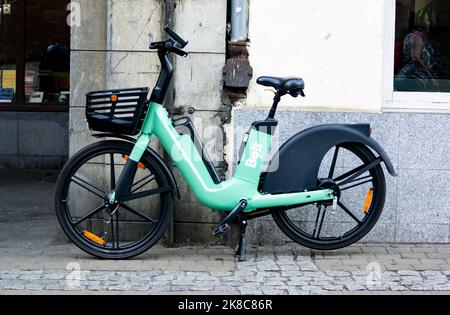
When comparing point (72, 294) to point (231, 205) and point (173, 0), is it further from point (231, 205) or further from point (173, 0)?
point (173, 0)

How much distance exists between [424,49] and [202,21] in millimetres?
1948

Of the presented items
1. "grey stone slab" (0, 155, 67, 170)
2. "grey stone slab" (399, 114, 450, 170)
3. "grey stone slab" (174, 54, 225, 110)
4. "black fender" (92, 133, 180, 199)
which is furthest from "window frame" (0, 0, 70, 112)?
"grey stone slab" (399, 114, 450, 170)

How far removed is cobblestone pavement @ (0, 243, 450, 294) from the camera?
6.05m

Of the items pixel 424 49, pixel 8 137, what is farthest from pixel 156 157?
pixel 8 137

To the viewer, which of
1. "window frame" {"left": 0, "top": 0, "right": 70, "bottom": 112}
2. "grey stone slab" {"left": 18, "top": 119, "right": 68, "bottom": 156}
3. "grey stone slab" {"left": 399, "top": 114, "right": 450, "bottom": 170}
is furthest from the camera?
"window frame" {"left": 0, "top": 0, "right": 70, "bottom": 112}

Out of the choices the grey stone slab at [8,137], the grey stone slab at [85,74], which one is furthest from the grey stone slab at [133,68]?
the grey stone slab at [8,137]

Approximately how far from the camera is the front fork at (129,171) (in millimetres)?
6559

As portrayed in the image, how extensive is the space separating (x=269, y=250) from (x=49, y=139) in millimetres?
4912

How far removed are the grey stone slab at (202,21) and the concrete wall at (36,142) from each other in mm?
4437

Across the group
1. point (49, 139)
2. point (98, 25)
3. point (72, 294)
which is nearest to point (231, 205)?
point (72, 294)

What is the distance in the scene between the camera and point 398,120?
7262 mm

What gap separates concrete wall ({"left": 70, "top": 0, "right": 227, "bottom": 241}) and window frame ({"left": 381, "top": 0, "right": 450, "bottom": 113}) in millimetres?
1376

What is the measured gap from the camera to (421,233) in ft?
24.1

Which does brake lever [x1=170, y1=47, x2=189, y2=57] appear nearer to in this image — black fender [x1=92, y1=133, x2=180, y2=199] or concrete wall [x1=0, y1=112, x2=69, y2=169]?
black fender [x1=92, y1=133, x2=180, y2=199]
